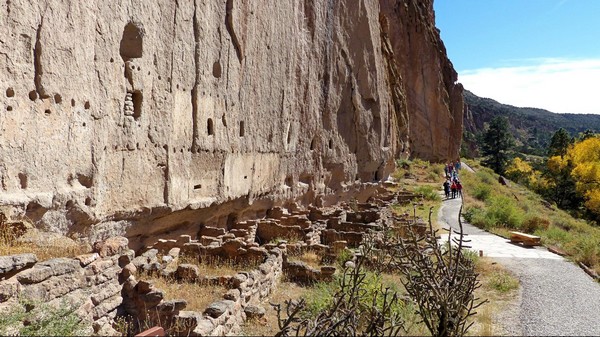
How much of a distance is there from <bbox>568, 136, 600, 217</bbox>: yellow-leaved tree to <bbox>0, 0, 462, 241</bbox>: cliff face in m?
19.6

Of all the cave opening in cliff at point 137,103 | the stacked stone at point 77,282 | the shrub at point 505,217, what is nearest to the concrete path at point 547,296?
the shrub at point 505,217

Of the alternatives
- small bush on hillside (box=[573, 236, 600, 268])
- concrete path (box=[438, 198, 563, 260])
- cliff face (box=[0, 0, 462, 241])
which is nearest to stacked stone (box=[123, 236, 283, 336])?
cliff face (box=[0, 0, 462, 241])

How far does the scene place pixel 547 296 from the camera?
8266 millimetres

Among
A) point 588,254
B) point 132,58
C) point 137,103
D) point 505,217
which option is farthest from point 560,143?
point 132,58

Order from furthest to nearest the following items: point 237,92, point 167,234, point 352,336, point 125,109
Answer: point 237,92, point 167,234, point 125,109, point 352,336

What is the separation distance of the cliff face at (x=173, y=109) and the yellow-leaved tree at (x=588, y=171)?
1959 cm

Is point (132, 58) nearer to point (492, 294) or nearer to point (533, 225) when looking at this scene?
point (492, 294)

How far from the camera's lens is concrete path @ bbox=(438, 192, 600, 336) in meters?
6.71

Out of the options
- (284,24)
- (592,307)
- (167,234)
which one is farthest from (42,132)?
(284,24)

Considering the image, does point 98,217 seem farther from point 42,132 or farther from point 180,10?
point 180,10

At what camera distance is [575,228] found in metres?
21.1

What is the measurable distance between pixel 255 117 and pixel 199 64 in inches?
136

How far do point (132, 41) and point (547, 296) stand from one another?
31.4 feet

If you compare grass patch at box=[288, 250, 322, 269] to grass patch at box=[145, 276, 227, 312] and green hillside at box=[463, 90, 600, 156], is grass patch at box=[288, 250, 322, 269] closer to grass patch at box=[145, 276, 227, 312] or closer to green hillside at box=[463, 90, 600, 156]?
grass patch at box=[145, 276, 227, 312]
